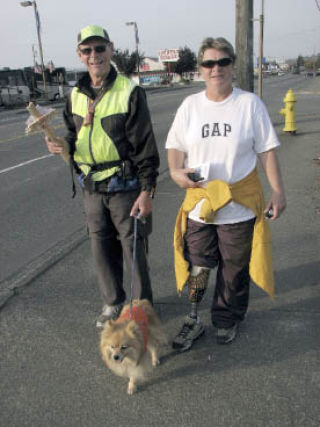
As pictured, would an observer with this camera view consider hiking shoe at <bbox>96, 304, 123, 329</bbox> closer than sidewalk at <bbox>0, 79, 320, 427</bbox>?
No

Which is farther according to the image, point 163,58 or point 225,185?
point 163,58

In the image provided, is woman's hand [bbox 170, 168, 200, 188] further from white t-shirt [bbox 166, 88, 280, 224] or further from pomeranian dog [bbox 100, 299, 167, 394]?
pomeranian dog [bbox 100, 299, 167, 394]

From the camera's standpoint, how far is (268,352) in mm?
3029

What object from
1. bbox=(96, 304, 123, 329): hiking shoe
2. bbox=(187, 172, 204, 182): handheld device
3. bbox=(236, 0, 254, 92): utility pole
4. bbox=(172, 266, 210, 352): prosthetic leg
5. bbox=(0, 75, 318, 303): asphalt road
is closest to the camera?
bbox=(187, 172, 204, 182): handheld device

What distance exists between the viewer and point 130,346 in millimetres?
2518

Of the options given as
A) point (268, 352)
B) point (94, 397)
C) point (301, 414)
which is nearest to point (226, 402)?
point (301, 414)

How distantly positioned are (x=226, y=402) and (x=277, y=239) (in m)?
2.76

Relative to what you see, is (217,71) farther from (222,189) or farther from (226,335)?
(226,335)

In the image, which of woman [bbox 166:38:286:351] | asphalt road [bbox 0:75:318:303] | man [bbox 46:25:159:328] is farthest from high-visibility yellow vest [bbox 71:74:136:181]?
asphalt road [bbox 0:75:318:303]

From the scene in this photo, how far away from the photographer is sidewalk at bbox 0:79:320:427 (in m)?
2.50

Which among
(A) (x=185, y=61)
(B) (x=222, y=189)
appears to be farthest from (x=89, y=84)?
(A) (x=185, y=61)

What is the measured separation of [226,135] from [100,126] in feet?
2.75

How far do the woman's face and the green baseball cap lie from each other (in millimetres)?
705

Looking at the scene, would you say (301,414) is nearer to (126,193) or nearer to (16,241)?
(126,193)
